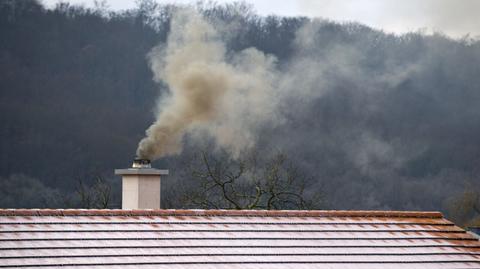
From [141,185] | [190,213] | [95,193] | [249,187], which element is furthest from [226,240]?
[95,193]

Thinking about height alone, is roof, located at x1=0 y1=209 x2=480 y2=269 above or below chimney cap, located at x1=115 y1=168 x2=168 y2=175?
below

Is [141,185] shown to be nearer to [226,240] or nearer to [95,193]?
[226,240]

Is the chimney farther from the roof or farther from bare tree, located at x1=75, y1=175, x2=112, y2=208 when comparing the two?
bare tree, located at x1=75, y1=175, x2=112, y2=208

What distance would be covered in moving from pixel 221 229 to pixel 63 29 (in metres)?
33.6

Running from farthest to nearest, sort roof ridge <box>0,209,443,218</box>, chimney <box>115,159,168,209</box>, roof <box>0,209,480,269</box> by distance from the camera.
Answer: chimney <box>115,159,168,209</box> < roof ridge <box>0,209,443,218</box> < roof <box>0,209,480,269</box>

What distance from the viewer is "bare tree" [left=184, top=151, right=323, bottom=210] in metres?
43.6

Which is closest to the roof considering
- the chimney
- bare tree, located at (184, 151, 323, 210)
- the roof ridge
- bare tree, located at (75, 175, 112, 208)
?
the roof ridge

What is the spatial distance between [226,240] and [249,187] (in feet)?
99.6

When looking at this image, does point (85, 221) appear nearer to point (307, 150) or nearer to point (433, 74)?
point (307, 150)

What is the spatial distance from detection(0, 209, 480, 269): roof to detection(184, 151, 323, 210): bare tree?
20207mm

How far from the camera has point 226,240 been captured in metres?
19.9

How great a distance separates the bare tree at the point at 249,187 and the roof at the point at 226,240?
20207mm

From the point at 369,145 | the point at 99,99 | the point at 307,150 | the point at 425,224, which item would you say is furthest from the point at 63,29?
the point at 425,224

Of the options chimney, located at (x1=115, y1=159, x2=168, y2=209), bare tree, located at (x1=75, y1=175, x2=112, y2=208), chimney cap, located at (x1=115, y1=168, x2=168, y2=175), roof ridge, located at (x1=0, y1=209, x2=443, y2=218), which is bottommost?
bare tree, located at (x1=75, y1=175, x2=112, y2=208)
